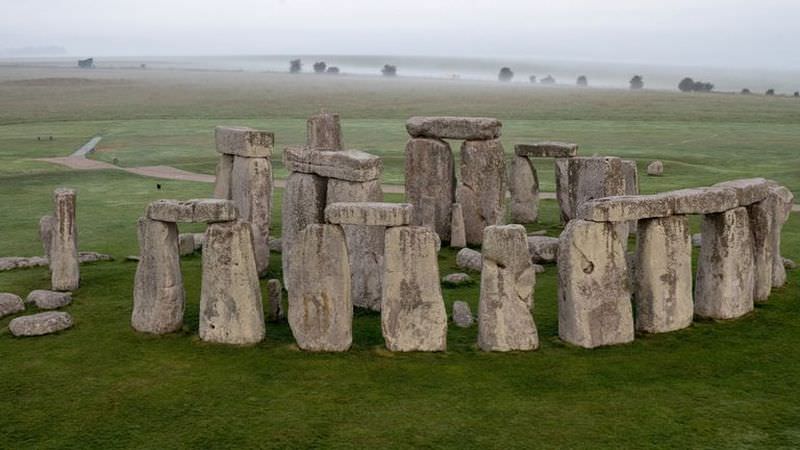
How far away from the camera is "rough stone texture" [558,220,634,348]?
40.6 feet

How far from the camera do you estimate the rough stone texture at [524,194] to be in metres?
22.7

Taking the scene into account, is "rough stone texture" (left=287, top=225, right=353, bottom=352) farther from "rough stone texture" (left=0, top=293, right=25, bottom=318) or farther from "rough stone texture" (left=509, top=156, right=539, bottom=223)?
"rough stone texture" (left=509, top=156, right=539, bottom=223)

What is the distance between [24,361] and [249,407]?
367cm

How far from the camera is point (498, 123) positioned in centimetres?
2009

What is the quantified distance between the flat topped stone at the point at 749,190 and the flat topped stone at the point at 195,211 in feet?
24.3

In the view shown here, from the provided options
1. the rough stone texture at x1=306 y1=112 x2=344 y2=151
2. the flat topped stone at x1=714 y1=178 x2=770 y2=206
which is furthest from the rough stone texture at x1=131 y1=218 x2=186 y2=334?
the flat topped stone at x1=714 y1=178 x2=770 y2=206

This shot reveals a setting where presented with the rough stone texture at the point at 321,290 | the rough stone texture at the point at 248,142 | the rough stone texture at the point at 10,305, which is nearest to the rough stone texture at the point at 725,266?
the rough stone texture at the point at 321,290

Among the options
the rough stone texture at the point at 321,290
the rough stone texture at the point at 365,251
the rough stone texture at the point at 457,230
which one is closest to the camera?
the rough stone texture at the point at 321,290

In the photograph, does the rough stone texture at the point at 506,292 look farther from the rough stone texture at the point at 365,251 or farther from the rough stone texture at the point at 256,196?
the rough stone texture at the point at 256,196

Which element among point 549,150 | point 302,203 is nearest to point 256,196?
point 302,203

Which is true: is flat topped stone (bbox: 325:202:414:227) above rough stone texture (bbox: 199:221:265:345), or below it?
above

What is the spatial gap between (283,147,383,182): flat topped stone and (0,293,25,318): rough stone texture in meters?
4.95

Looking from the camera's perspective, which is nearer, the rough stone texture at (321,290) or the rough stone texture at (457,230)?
the rough stone texture at (321,290)

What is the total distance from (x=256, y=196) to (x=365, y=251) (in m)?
2.96
